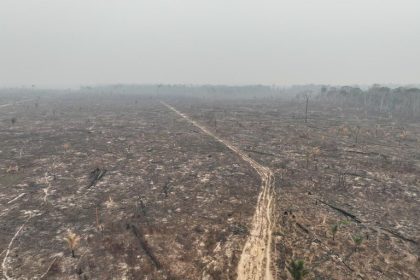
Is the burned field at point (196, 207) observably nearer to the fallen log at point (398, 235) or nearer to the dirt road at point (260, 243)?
the fallen log at point (398, 235)

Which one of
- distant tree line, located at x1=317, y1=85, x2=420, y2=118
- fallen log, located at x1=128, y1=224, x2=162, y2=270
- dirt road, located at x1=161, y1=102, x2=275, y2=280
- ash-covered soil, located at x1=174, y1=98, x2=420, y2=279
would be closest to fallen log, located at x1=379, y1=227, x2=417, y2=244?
ash-covered soil, located at x1=174, y1=98, x2=420, y2=279

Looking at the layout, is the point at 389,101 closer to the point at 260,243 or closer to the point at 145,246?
the point at 260,243

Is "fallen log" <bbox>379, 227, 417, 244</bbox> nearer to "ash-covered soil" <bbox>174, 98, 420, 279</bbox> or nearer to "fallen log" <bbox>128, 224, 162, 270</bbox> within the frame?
"ash-covered soil" <bbox>174, 98, 420, 279</bbox>

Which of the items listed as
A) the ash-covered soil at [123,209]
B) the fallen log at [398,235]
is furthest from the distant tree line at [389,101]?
the fallen log at [398,235]

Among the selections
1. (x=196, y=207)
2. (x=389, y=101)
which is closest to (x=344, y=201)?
(x=196, y=207)

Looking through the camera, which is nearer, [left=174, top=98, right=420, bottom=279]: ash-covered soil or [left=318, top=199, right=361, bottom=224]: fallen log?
[left=174, top=98, right=420, bottom=279]: ash-covered soil
